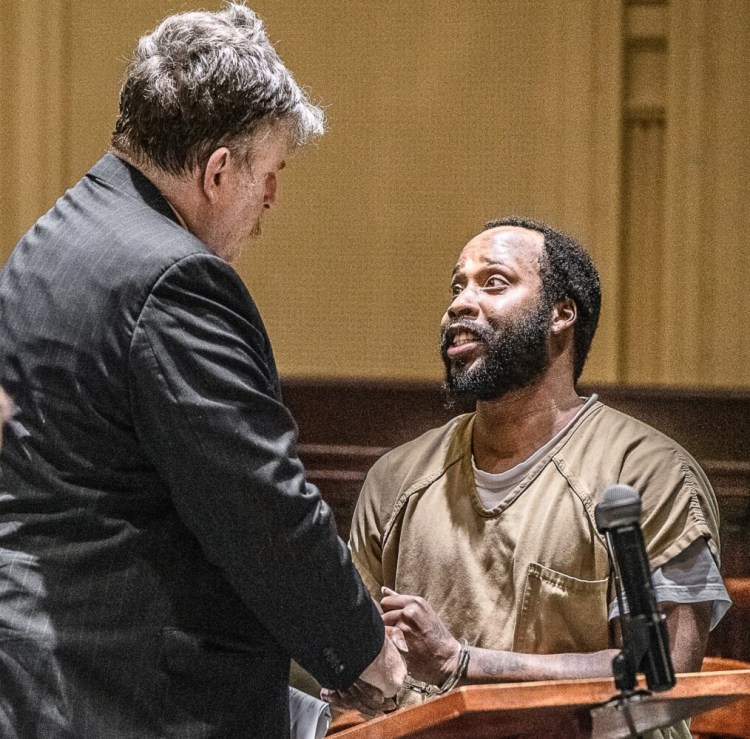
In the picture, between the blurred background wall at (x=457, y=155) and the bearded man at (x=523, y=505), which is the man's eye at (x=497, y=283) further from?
the blurred background wall at (x=457, y=155)

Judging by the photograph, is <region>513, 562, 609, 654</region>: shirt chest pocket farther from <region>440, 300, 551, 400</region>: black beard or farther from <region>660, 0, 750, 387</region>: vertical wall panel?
<region>660, 0, 750, 387</region>: vertical wall panel

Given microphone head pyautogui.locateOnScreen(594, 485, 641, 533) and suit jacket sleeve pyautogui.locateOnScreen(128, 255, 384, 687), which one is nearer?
microphone head pyautogui.locateOnScreen(594, 485, 641, 533)

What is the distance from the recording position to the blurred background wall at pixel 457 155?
3814 mm

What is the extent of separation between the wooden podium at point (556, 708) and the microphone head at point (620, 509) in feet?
0.65

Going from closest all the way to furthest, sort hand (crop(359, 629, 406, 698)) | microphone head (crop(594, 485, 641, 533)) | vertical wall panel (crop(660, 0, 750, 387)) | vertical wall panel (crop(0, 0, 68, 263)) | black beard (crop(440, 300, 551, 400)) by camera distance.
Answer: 1. microphone head (crop(594, 485, 641, 533))
2. hand (crop(359, 629, 406, 698))
3. black beard (crop(440, 300, 551, 400))
4. vertical wall panel (crop(660, 0, 750, 387))
5. vertical wall panel (crop(0, 0, 68, 263))

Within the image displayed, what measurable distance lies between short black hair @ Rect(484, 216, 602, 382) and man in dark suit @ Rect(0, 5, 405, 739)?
3.22 feet

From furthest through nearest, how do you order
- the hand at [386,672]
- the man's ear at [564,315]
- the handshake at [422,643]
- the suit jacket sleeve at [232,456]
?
the man's ear at [564,315], the handshake at [422,643], the hand at [386,672], the suit jacket sleeve at [232,456]

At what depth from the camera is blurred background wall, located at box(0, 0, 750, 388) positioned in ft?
12.5

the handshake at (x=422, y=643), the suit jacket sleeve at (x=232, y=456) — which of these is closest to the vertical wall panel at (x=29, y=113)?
the handshake at (x=422, y=643)

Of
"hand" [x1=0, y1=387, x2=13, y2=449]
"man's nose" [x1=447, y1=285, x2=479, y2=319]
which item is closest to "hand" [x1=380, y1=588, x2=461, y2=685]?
"man's nose" [x1=447, y1=285, x2=479, y2=319]

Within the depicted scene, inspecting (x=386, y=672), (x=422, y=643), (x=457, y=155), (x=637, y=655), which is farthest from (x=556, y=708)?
(x=457, y=155)

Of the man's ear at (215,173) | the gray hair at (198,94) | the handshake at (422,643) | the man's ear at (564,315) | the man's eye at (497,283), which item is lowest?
the handshake at (422,643)

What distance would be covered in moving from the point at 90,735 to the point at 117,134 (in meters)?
0.80

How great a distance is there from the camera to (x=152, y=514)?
5.23 feet
